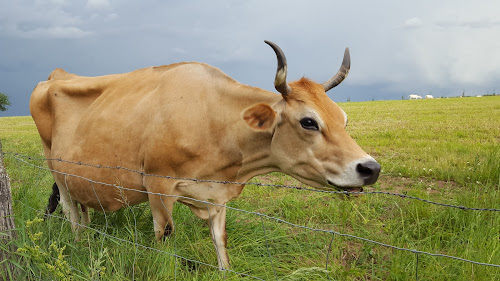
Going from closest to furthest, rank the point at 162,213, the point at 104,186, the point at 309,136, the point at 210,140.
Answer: the point at 309,136 < the point at 210,140 < the point at 162,213 < the point at 104,186

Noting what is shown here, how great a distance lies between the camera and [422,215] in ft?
15.1

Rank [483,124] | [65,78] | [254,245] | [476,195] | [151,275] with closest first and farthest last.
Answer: [151,275] → [254,245] → [476,195] → [65,78] → [483,124]

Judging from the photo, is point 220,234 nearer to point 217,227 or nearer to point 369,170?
point 217,227

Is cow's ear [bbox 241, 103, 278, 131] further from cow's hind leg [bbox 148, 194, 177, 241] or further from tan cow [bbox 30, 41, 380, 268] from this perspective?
cow's hind leg [bbox 148, 194, 177, 241]

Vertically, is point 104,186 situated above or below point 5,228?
above

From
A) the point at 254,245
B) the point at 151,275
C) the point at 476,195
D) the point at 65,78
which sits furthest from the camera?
the point at 65,78

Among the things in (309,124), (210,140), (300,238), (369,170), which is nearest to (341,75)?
(309,124)

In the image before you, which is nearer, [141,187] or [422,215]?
[141,187]

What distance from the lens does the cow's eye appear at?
3.43 m

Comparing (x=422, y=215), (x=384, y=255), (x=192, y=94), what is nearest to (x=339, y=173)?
(x=384, y=255)

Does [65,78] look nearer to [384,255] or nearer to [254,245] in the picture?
[254,245]

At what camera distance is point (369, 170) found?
3154 millimetres

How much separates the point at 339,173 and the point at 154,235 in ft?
6.52

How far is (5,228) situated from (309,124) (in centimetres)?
248
